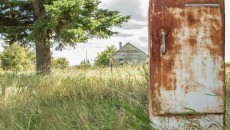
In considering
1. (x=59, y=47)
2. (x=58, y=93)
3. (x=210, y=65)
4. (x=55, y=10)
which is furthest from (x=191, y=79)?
(x=59, y=47)

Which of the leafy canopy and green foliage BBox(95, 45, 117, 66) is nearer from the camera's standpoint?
the leafy canopy

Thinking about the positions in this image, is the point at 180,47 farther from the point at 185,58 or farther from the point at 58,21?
the point at 58,21

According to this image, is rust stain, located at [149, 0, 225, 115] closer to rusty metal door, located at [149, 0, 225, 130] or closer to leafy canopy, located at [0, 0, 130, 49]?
rusty metal door, located at [149, 0, 225, 130]

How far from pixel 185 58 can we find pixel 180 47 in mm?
103

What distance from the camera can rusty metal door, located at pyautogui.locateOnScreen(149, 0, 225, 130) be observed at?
9.95 ft

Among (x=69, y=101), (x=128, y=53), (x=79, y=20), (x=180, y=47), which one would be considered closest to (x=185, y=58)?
(x=180, y=47)

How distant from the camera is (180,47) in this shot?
303cm

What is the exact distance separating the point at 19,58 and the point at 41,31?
39555 mm

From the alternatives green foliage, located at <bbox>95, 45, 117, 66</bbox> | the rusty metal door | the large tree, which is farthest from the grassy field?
green foliage, located at <bbox>95, 45, 117, 66</bbox>

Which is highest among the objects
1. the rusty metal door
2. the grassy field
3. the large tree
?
the large tree

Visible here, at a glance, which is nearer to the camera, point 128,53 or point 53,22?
point 53,22

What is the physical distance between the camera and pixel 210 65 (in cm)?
307

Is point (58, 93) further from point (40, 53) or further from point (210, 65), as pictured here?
point (40, 53)

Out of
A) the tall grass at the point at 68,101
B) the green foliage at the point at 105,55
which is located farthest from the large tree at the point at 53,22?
the green foliage at the point at 105,55
